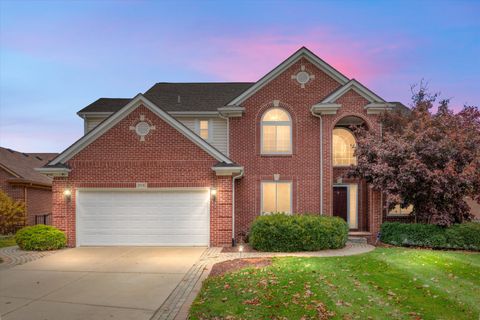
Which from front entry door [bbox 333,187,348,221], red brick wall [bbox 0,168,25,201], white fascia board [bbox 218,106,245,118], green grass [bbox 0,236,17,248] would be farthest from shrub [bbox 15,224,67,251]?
Result: front entry door [bbox 333,187,348,221]

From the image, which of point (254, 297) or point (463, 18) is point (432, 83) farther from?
point (254, 297)

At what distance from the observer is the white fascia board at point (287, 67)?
57.4 ft

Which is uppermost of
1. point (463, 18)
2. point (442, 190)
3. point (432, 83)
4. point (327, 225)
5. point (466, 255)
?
point (463, 18)

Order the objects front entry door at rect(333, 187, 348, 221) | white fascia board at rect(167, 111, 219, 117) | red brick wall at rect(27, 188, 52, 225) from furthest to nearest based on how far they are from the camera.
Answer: red brick wall at rect(27, 188, 52, 225)
white fascia board at rect(167, 111, 219, 117)
front entry door at rect(333, 187, 348, 221)

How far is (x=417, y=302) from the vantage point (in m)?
7.06

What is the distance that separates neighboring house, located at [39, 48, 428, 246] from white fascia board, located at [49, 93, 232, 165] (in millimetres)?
40

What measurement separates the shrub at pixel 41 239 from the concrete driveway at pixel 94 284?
0.82 metres

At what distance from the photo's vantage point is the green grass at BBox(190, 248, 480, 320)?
21.5ft

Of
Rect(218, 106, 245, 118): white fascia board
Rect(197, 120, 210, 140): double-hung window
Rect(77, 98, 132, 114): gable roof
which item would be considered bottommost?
Rect(197, 120, 210, 140): double-hung window

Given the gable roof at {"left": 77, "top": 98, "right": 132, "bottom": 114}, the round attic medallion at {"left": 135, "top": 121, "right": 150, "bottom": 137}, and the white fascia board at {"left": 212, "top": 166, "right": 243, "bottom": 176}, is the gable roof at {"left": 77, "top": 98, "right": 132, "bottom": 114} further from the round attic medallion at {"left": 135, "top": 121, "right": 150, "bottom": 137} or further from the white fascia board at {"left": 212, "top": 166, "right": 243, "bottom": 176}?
the white fascia board at {"left": 212, "top": 166, "right": 243, "bottom": 176}

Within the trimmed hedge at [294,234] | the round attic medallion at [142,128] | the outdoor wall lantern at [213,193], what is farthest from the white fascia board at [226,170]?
the round attic medallion at [142,128]

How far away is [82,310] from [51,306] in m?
0.77

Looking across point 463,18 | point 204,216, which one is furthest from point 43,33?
point 463,18

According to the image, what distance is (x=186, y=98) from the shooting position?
2028 cm
